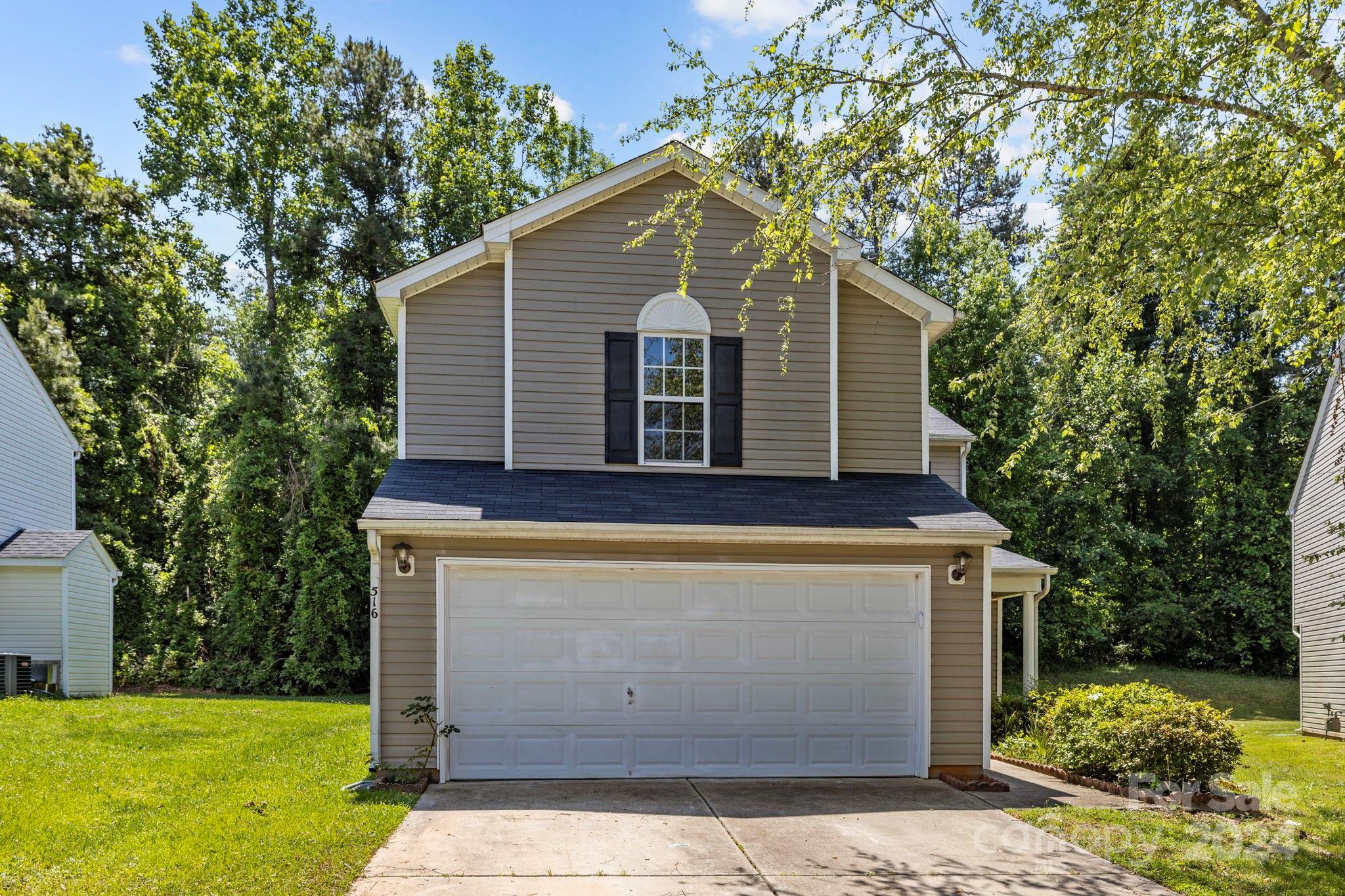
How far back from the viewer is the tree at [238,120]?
80.4 ft

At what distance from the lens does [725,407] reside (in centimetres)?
1137

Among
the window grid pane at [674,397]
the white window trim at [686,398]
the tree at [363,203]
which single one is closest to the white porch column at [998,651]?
the white window trim at [686,398]

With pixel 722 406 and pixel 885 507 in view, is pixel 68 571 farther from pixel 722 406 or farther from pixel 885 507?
pixel 885 507

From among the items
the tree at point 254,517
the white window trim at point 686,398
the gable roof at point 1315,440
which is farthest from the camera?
the tree at point 254,517

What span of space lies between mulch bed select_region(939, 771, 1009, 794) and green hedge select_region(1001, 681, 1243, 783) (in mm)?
1007

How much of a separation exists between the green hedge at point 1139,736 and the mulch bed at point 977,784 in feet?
3.30

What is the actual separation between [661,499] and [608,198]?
3581mm

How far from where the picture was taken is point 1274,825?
8.17 meters

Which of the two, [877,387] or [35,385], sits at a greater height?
[35,385]

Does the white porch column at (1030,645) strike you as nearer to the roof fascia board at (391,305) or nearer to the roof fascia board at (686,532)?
the roof fascia board at (686,532)

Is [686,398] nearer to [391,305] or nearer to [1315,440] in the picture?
[391,305]

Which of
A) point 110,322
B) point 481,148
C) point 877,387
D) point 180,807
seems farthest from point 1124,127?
point 110,322

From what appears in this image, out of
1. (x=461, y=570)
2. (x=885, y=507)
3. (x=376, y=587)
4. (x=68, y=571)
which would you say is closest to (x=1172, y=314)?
(x=885, y=507)

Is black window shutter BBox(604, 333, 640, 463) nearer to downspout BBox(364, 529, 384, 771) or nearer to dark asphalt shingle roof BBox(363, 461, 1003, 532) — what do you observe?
A: dark asphalt shingle roof BBox(363, 461, 1003, 532)
